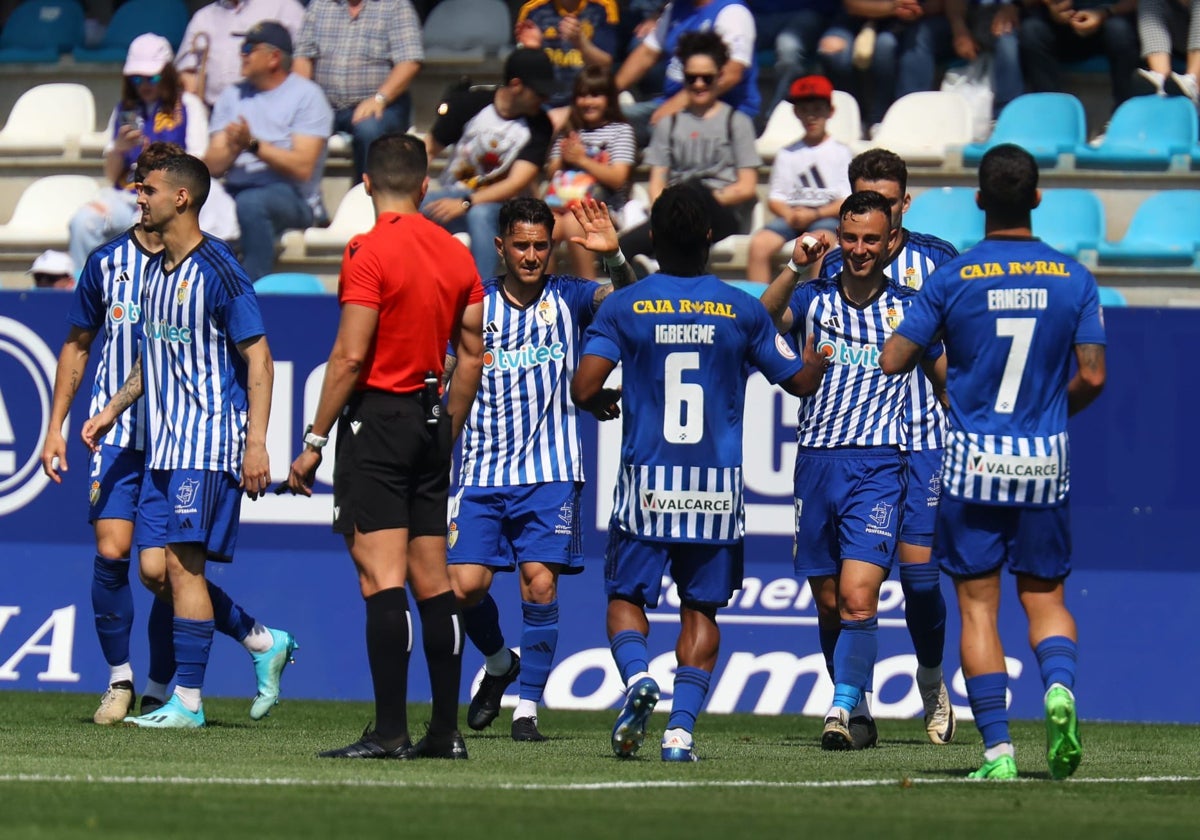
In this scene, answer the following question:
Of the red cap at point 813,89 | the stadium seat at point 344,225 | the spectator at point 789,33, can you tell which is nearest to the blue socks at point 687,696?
the red cap at point 813,89

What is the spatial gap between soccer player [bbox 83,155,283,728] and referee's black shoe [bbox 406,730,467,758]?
1881mm

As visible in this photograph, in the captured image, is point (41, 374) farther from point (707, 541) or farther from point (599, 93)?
point (707, 541)

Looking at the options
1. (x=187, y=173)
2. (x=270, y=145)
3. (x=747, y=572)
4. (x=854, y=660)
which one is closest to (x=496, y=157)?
(x=270, y=145)

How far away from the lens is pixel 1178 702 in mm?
10758

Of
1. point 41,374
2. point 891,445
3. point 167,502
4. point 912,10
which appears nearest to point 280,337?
point 41,374

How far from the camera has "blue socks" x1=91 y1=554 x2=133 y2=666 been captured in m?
9.59

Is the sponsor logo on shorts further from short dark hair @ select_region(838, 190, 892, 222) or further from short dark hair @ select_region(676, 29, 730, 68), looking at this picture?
short dark hair @ select_region(676, 29, 730, 68)

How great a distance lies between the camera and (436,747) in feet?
24.5

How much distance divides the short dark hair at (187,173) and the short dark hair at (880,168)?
9.24 ft

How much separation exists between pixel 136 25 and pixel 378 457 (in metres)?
10.7

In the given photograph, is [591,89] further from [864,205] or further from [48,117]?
[48,117]

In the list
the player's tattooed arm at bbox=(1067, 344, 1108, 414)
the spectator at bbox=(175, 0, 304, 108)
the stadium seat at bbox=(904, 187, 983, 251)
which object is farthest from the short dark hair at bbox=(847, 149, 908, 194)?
the spectator at bbox=(175, 0, 304, 108)

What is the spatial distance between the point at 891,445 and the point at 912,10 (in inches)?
266

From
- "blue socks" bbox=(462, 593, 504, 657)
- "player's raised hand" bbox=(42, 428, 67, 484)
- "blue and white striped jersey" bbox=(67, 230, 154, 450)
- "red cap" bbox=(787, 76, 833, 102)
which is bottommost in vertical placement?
"blue socks" bbox=(462, 593, 504, 657)
